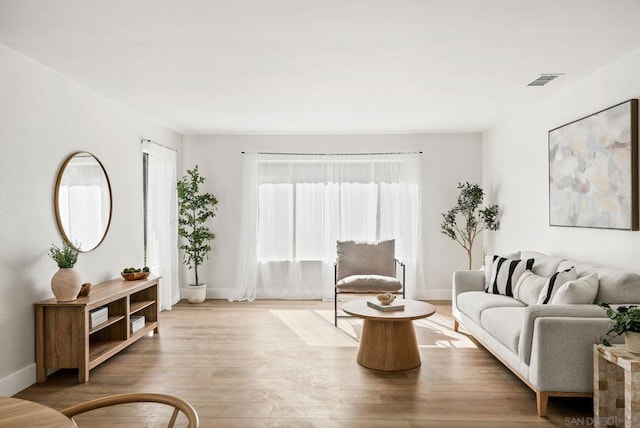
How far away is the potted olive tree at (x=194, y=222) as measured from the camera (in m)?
6.77

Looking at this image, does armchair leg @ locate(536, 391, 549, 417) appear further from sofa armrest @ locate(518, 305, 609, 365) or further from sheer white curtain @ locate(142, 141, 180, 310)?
sheer white curtain @ locate(142, 141, 180, 310)

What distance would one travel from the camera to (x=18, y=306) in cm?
352

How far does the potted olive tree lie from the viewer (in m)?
6.77

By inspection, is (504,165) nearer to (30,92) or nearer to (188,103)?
(188,103)

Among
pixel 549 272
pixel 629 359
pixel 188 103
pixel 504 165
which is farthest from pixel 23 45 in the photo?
pixel 504 165

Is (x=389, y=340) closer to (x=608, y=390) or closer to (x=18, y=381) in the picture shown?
(x=608, y=390)

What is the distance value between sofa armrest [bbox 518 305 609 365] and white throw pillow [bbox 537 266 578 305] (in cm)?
50

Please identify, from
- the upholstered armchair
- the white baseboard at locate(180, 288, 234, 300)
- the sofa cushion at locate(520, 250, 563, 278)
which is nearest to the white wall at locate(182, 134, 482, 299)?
the white baseboard at locate(180, 288, 234, 300)

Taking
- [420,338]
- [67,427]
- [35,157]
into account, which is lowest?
[420,338]

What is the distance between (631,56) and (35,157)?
4.64 meters

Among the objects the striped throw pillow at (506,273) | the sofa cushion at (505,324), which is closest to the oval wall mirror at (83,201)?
the sofa cushion at (505,324)

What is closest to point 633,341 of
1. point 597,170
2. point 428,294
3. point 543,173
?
point 597,170

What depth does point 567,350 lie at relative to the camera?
9.66 ft

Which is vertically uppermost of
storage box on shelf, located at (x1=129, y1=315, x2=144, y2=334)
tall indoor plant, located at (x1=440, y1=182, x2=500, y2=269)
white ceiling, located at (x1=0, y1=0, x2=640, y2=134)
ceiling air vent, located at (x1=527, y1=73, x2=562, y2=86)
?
ceiling air vent, located at (x1=527, y1=73, x2=562, y2=86)
